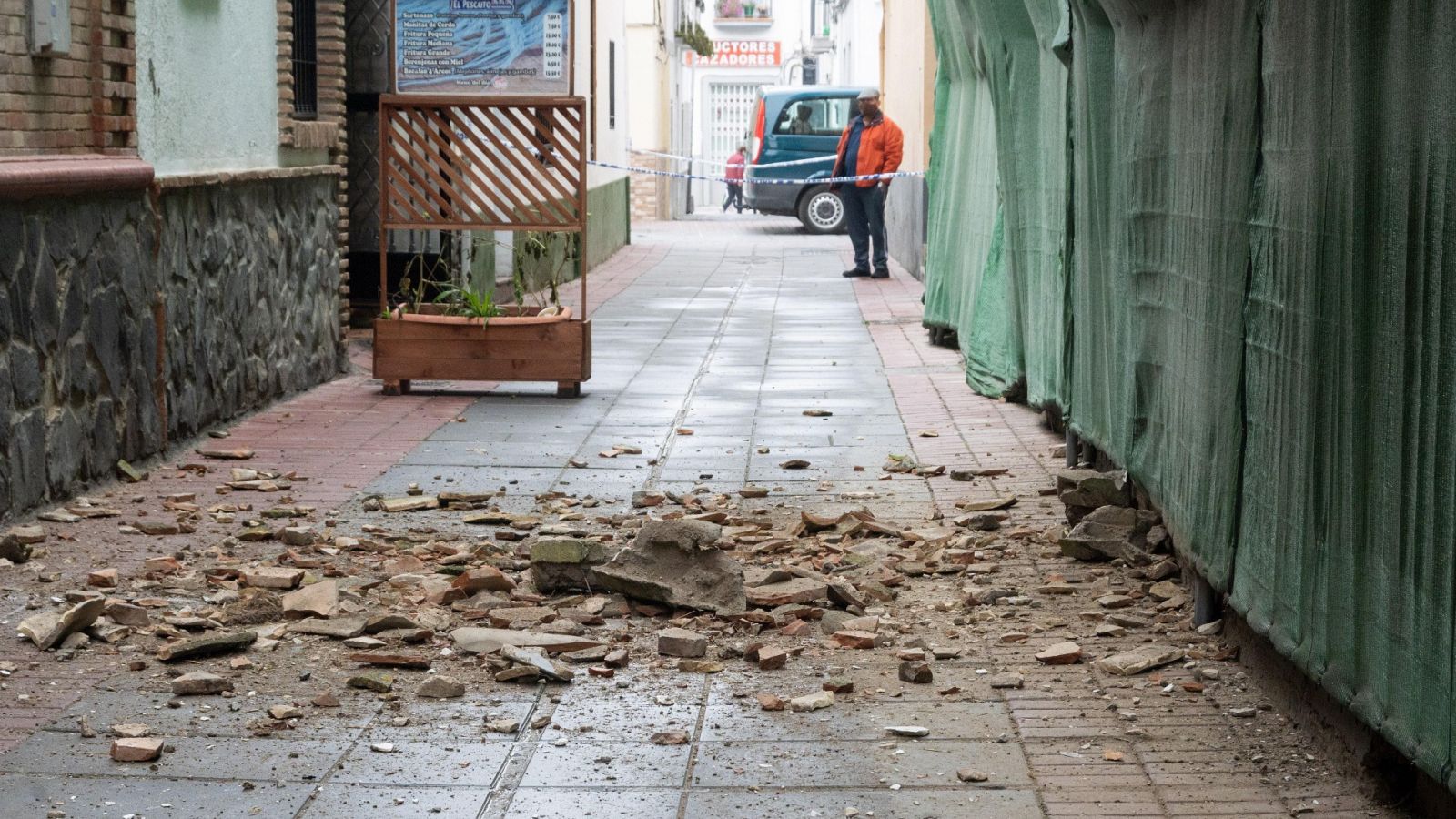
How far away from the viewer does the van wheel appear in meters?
27.9

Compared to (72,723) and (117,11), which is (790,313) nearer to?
(117,11)

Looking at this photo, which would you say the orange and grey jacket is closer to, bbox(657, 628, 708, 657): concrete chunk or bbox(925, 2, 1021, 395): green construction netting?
bbox(925, 2, 1021, 395): green construction netting

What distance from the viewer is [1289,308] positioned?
3.98 m

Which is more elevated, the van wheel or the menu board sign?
the menu board sign

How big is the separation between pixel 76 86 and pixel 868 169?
12138 mm

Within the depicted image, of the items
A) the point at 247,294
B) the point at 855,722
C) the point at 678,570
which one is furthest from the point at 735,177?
the point at 855,722

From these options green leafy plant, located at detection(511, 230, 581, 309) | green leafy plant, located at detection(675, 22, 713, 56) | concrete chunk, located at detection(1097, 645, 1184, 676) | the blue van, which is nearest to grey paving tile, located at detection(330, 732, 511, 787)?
concrete chunk, located at detection(1097, 645, 1184, 676)

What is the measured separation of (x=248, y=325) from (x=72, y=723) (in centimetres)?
503

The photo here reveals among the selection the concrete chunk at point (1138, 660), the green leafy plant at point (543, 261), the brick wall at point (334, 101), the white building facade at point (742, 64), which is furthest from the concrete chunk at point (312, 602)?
the white building facade at point (742, 64)

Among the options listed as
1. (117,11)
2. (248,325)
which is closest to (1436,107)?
(117,11)

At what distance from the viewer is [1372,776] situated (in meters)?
3.64

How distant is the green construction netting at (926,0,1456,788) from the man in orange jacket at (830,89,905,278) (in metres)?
10.9

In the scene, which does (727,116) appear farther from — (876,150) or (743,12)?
(876,150)

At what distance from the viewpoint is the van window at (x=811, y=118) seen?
1104 inches
